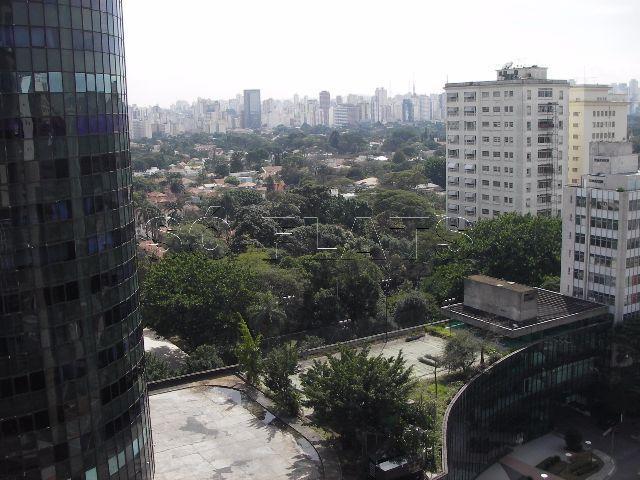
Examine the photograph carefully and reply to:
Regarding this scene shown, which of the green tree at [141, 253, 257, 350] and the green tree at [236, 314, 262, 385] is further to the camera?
the green tree at [141, 253, 257, 350]

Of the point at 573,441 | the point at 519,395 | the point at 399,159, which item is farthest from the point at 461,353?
the point at 399,159

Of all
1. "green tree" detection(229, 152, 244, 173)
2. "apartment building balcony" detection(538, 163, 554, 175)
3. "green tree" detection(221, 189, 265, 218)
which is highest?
"apartment building balcony" detection(538, 163, 554, 175)

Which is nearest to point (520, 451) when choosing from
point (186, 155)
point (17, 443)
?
Answer: point (17, 443)

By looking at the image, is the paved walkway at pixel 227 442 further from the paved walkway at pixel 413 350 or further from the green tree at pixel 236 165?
the green tree at pixel 236 165

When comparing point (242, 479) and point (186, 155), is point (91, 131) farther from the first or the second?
point (186, 155)

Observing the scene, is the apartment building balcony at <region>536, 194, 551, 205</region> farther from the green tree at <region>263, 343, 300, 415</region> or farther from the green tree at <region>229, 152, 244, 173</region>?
the green tree at <region>229, 152, 244, 173</region>

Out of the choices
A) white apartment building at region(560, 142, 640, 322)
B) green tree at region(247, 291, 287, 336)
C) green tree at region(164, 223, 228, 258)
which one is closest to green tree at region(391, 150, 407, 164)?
green tree at region(164, 223, 228, 258)
